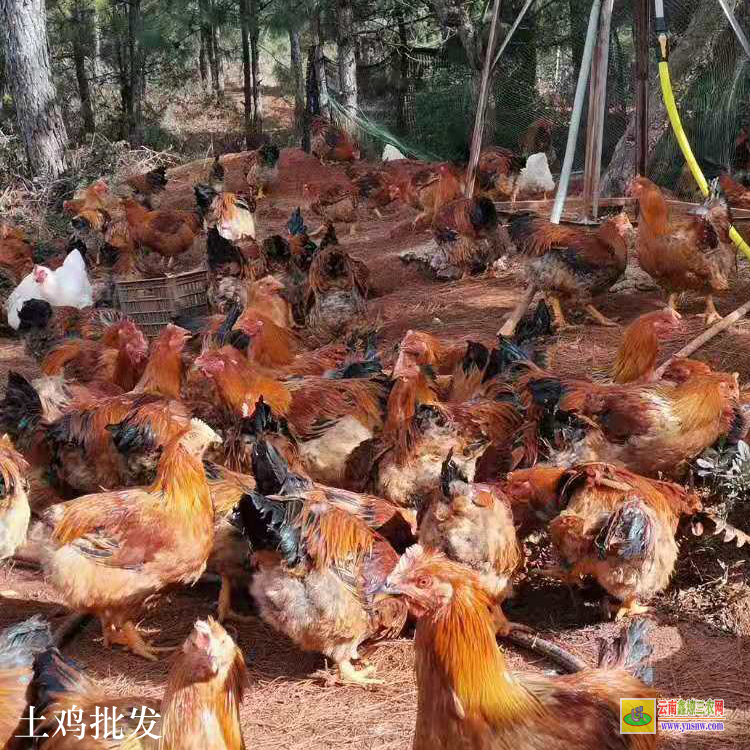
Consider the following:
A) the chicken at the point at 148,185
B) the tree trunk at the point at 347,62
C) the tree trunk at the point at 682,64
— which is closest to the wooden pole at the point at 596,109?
the tree trunk at the point at 682,64

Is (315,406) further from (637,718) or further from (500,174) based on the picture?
(500,174)

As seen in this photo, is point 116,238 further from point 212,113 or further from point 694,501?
point 212,113

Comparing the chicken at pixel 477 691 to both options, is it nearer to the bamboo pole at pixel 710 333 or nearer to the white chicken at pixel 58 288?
the bamboo pole at pixel 710 333

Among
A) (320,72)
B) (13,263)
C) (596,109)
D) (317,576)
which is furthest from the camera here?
(320,72)

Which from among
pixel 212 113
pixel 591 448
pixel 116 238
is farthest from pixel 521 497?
pixel 212 113

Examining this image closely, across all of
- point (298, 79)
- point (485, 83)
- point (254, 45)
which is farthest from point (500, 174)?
point (254, 45)

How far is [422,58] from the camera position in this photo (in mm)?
19391

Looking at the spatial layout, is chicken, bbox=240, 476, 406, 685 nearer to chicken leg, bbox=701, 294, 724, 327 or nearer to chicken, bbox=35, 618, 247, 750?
chicken, bbox=35, 618, 247, 750

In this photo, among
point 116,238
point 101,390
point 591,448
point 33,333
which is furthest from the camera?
point 116,238

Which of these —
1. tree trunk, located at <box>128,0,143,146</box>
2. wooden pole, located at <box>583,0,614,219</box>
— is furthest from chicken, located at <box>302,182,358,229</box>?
tree trunk, located at <box>128,0,143,146</box>

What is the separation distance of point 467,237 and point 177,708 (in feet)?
24.4

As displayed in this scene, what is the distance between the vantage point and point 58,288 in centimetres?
951

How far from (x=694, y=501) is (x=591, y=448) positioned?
696 mm

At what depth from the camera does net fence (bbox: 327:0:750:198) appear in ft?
40.2
